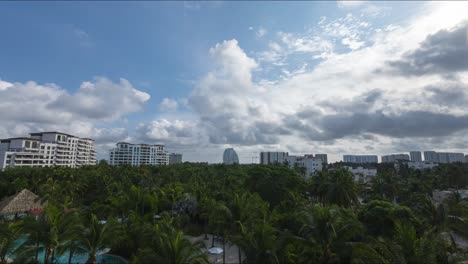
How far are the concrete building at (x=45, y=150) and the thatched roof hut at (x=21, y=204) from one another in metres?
51.2

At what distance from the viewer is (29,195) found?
114 feet

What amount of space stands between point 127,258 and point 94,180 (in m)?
31.1

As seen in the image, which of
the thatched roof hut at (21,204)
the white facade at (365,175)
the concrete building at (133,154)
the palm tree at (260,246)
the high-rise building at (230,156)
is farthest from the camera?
A: the high-rise building at (230,156)

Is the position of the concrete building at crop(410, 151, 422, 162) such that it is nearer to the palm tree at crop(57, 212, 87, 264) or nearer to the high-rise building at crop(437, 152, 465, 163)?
the high-rise building at crop(437, 152, 465, 163)

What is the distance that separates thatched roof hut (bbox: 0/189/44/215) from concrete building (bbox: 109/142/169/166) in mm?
105169

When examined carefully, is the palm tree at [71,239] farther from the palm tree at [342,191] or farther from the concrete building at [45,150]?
the concrete building at [45,150]

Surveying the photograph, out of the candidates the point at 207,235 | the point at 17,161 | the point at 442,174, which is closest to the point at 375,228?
the point at 207,235

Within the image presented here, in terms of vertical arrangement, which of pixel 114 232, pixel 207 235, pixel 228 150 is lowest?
pixel 207 235

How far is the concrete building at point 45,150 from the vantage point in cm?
7575

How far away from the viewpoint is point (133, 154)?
14488 cm

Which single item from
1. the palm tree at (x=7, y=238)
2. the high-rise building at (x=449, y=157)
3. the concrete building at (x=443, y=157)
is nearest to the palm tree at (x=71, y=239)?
the palm tree at (x=7, y=238)

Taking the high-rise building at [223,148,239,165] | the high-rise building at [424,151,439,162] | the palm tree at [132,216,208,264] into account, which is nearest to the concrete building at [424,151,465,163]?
the high-rise building at [424,151,439,162]

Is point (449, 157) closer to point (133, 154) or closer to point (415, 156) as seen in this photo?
point (415, 156)

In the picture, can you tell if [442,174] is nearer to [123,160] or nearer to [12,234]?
[12,234]
